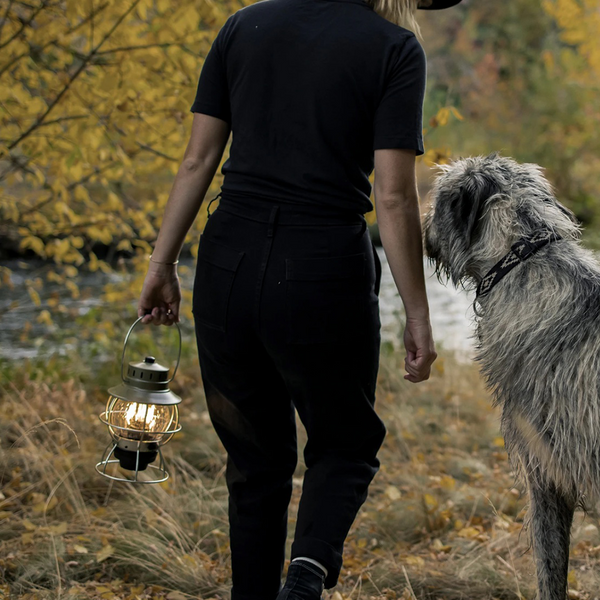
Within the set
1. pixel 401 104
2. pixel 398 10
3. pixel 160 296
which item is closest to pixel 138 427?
pixel 160 296

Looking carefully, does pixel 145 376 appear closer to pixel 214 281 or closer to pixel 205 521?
pixel 214 281

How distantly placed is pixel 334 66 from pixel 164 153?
7.26 ft

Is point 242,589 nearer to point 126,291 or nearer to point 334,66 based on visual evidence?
point 334,66

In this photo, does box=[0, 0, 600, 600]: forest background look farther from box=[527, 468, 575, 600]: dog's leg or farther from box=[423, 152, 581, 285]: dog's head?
box=[527, 468, 575, 600]: dog's leg

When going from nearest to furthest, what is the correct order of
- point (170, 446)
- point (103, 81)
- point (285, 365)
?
point (285, 365), point (103, 81), point (170, 446)

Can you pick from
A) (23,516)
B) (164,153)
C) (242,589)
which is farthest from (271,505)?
(164,153)

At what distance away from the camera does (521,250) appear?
2.21m

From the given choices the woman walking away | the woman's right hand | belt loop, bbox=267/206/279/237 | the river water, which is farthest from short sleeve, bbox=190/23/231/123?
the river water

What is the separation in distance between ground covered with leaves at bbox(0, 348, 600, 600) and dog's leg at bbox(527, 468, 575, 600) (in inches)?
9.1

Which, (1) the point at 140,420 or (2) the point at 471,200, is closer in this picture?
(2) the point at 471,200

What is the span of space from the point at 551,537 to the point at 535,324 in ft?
2.41

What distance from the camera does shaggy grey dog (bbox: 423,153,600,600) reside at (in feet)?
6.98

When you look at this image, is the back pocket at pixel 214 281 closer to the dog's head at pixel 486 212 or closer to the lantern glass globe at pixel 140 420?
the lantern glass globe at pixel 140 420

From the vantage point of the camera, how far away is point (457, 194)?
231 centimetres
